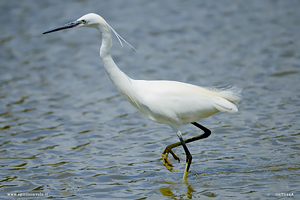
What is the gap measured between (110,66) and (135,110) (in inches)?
126

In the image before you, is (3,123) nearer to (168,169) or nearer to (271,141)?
(168,169)

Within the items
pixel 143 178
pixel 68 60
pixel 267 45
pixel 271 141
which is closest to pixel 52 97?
pixel 68 60

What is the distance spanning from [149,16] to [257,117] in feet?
24.8

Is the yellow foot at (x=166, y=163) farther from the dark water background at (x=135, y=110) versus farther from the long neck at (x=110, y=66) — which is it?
the long neck at (x=110, y=66)

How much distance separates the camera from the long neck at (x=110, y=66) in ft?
18.2

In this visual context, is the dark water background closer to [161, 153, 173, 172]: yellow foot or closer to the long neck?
[161, 153, 173, 172]: yellow foot

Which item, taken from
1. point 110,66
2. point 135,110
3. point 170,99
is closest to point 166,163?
point 170,99

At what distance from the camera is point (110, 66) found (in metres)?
5.65

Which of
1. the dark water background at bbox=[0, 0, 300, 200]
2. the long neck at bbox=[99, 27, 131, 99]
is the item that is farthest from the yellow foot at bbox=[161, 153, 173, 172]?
the long neck at bbox=[99, 27, 131, 99]

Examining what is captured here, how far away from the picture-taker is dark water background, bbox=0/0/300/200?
586 cm

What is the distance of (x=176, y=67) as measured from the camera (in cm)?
1091

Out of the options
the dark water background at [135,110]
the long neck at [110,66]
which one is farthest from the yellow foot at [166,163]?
the long neck at [110,66]

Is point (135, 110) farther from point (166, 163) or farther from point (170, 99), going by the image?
point (170, 99)

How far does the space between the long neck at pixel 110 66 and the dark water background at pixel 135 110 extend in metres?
1.26
